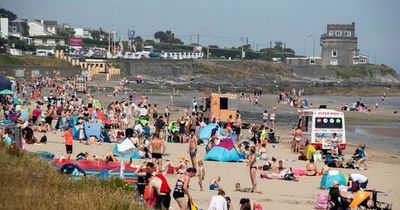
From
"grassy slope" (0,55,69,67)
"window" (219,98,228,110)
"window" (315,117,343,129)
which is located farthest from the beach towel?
"grassy slope" (0,55,69,67)

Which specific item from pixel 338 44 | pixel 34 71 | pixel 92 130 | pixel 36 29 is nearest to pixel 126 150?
pixel 92 130

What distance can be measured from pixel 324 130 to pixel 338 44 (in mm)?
124609

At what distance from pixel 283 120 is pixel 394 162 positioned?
63.8 ft

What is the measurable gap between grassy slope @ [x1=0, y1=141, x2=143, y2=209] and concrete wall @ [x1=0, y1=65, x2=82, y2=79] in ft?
203

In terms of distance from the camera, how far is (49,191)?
33.5ft

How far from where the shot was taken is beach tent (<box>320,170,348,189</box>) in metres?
16.7

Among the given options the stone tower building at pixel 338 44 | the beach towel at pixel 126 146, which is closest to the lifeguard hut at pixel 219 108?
the beach towel at pixel 126 146

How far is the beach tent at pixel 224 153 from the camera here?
21.7m

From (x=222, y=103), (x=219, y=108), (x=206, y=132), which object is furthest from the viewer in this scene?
(x=222, y=103)

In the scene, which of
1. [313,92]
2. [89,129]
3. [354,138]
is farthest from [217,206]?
[313,92]

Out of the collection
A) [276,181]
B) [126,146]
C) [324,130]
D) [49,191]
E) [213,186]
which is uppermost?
[49,191]

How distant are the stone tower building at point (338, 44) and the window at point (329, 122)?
402 ft

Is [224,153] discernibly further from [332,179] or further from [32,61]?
[32,61]

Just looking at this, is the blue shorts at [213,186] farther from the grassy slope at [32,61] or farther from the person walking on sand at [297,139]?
the grassy slope at [32,61]
